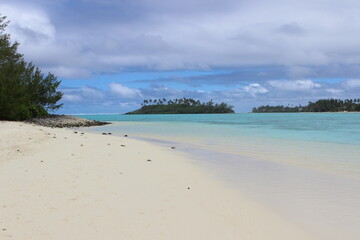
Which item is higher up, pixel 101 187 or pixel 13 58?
pixel 13 58

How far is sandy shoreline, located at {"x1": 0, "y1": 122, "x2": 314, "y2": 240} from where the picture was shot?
212 inches

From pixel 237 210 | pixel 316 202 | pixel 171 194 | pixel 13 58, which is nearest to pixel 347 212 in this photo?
pixel 316 202

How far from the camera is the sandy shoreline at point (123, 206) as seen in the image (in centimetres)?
539

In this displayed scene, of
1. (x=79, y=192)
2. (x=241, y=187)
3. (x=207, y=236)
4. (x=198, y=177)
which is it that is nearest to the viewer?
(x=207, y=236)

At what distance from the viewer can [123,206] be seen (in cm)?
672

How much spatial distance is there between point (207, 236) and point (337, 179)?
7.54 meters

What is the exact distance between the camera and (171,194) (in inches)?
313

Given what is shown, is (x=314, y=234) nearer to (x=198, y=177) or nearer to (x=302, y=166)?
(x=198, y=177)

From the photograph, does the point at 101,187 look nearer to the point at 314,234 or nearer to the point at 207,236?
the point at 207,236

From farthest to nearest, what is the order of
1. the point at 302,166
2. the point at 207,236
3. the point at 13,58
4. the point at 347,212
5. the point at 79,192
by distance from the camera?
the point at 13,58 → the point at 302,166 → the point at 79,192 → the point at 347,212 → the point at 207,236

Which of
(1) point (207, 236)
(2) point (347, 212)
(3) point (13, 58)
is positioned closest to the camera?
(1) point (207, 236)

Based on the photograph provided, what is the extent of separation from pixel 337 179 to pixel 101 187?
27.7 ft

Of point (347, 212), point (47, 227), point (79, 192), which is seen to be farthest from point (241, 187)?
point (47, 227)

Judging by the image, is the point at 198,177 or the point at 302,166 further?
the point at 302,166
